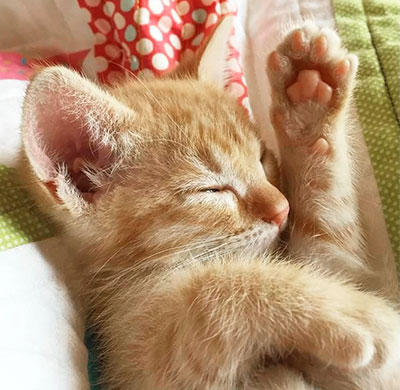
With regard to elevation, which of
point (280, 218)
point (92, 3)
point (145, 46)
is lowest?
point (280, 218)

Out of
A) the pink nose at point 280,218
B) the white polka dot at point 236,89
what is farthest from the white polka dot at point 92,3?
the pink nose at point 280,218

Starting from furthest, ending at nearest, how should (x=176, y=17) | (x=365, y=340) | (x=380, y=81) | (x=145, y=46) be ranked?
(x=176, y=17), (x=145, y=46), (x=380, y=81), (x=365, y=340)

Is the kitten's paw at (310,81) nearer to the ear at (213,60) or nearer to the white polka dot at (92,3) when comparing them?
the ear at (213,60)

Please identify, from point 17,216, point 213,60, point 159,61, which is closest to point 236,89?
point 213,60

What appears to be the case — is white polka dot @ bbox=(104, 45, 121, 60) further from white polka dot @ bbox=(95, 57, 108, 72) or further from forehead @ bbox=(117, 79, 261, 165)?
forehead @ bbox=(117, 79, 261, 165)

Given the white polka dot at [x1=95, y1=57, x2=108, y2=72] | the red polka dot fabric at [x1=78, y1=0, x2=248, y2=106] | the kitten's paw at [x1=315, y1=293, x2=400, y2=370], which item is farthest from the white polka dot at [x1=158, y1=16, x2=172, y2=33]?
the kitten's paw at [x1=315, y1=293, x2=400, y2=370]

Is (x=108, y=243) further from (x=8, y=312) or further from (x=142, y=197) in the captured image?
(x=8, y=312)

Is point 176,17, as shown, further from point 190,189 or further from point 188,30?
point 190,189
